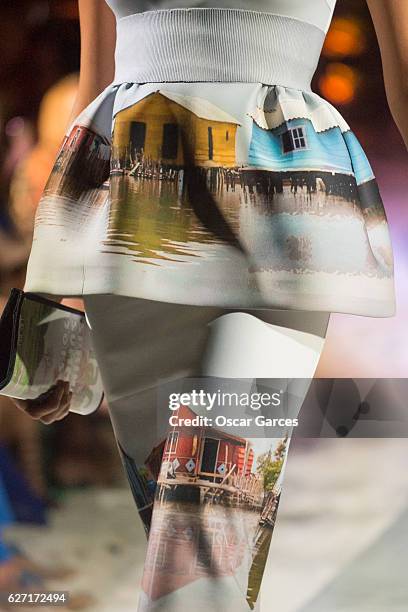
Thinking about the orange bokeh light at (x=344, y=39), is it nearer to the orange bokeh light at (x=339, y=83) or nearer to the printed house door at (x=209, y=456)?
the orange bokeh light at (x=339, y=83)

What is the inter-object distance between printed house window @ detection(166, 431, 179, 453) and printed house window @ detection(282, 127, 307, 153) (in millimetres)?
287

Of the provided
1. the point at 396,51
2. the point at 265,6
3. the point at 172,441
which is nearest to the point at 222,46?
the point at 265,6

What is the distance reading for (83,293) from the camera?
3.28 feet

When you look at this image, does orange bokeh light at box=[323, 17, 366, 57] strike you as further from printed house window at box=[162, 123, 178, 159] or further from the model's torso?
printed house window at box=[162, 123, 178, 159]

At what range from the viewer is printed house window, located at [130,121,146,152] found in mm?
974

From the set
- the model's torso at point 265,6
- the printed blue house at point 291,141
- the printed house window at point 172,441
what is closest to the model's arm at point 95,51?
the model's torso at point 265,6

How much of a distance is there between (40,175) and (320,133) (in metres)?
0.41

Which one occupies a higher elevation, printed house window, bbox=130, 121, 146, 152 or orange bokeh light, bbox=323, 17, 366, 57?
orange bokeh light, bbox=323, 17, 366, 57

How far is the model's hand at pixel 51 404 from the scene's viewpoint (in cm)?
115

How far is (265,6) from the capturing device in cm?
96

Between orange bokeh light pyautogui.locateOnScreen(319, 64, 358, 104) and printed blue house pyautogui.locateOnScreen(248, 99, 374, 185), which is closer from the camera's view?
→ printed blue house pyautogui.locateOnScreen(248, 99, 374, 185)

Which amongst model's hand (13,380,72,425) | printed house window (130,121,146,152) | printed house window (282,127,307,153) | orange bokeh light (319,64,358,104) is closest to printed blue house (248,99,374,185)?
printed house window (282,127,307,153)

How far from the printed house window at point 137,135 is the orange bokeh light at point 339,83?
12.0 inches

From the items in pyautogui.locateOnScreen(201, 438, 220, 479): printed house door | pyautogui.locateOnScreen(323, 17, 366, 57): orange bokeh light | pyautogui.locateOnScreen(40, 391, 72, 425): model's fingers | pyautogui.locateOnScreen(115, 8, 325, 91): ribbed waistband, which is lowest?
pyautogui.locateOnScreen(201, 438, 220, 479): printed house door
